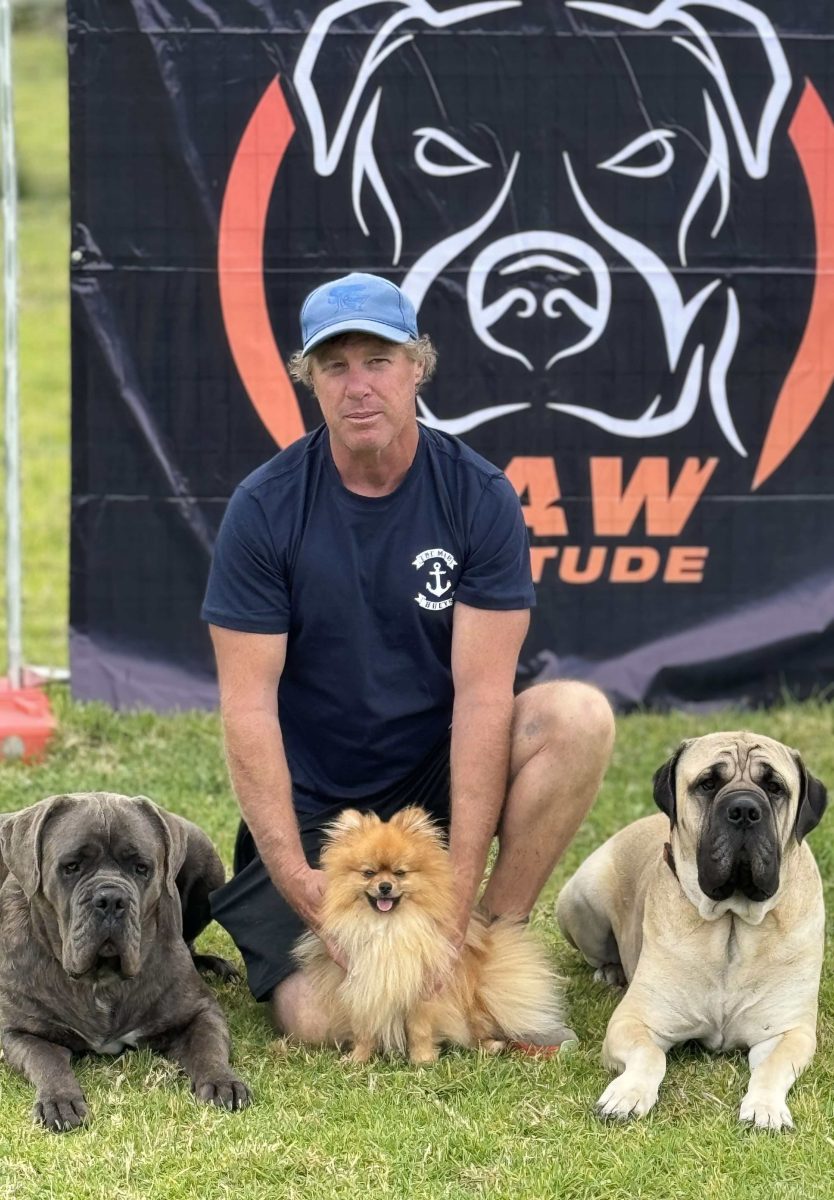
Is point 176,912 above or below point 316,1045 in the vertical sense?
above

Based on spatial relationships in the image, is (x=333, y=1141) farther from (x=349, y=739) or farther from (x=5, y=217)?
(x=5, y=217)

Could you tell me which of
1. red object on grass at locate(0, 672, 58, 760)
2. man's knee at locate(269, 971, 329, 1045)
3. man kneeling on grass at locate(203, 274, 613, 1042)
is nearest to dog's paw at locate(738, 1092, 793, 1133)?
man kneeling on grass at locate(203, 274, 613, 1042)

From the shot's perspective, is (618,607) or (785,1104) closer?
(785,1104)

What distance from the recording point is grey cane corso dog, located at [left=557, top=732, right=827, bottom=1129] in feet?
13.3

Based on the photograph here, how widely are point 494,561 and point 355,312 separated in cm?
70

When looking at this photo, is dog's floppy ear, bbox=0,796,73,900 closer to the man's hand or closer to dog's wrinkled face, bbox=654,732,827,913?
the man's hand

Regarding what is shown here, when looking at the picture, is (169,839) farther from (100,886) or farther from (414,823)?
(414,823)

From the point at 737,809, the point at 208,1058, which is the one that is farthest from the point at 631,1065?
the point at 208,1058

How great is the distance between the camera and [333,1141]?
151 inches

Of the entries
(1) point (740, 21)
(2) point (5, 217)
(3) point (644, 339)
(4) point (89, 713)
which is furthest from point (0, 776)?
(1) point (740, 21)

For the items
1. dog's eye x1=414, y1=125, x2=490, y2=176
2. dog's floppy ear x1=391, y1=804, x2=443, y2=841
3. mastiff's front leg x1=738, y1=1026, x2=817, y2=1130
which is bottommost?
mastiff's front leg x1=738, y1=1026, x2=817, y2=1130

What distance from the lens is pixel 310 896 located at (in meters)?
4.31

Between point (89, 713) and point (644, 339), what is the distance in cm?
249

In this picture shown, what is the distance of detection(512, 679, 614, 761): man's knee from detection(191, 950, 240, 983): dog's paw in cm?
104
